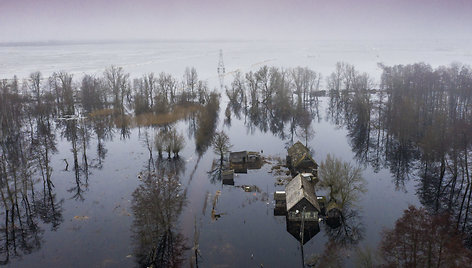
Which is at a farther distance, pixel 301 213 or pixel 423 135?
pixel 423 135

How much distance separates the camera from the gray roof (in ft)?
101

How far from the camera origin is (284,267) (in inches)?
1003

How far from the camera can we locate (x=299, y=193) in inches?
1232

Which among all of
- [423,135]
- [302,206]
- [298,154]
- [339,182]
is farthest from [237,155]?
[423,135]

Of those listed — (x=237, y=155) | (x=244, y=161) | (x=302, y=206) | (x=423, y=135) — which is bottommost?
(x=244, y=161)

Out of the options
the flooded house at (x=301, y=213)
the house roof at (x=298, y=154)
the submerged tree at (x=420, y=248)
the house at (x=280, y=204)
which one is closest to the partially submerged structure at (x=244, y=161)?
the house roof at (x=298, y=154)

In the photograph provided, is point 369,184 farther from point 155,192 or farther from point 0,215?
point 0,215

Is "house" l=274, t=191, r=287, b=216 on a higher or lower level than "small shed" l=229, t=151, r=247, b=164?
lower

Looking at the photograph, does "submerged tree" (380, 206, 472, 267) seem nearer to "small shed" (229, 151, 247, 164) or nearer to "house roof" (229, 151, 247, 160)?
"small shed" (229, 151, 247, 164)

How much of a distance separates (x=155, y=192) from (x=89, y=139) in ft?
105

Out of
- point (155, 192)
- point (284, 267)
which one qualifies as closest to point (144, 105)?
point (155, 192)

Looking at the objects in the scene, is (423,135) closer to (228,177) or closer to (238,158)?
(238,158)

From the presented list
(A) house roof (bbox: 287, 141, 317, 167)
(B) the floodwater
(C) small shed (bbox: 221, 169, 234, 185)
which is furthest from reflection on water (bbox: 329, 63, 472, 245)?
(C) small shed (bbox: 221, 169, 234, 185)

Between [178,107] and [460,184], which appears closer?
[460,184]
